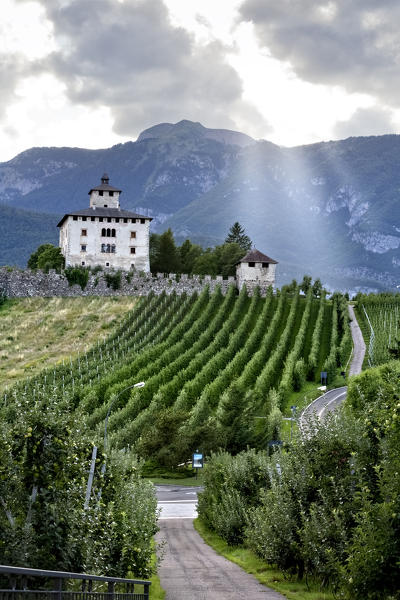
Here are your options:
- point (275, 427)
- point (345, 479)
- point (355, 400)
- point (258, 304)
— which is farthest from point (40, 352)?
point (345, 479)

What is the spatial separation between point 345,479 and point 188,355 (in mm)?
76639

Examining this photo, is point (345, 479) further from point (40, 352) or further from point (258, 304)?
point (258, 304)

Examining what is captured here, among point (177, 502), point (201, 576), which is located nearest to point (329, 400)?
point (177, 502)

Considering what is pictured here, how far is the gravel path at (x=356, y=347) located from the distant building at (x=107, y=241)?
34.1m

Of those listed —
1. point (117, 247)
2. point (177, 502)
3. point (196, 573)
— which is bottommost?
point (177, 502)

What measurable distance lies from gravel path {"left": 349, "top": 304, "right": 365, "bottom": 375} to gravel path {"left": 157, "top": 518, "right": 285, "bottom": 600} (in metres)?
60.0

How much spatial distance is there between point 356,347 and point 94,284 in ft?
137

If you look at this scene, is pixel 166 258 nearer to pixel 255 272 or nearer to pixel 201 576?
pixel 255 272

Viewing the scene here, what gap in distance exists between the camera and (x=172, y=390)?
90062 mm

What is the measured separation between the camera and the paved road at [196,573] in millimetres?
28453

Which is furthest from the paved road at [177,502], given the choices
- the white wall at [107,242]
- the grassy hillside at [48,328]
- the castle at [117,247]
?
the white wall at [107,242]

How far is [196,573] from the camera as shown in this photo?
111 ft

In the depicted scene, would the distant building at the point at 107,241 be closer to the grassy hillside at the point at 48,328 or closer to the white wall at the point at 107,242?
the white wall at the point at 107,242

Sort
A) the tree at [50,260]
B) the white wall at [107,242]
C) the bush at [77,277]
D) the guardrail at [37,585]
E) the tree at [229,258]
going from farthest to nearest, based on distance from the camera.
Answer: the tree at [229,258]
the white wall at [107,242]
the tree at [50,260]
the bush at [77,277]
the guardrail at [37,585]
